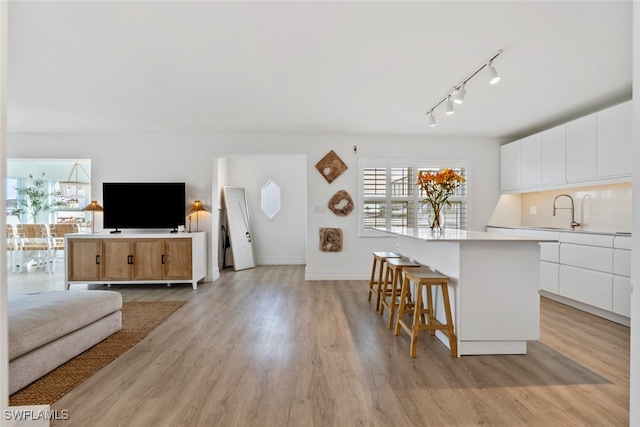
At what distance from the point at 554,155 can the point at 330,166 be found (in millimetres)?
3217

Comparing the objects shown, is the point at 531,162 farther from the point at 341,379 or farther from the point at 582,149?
the point at 341,379

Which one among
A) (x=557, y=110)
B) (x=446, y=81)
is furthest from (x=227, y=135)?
(x=557, y=110)

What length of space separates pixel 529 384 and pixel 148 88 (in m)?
4.27

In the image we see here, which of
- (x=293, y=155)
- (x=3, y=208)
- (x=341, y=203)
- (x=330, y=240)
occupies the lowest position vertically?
(x=330, y=240)

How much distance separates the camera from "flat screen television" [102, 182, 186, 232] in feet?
16.0

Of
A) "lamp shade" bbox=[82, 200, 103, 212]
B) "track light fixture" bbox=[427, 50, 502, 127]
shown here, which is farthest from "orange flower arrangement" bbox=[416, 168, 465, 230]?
"lamp shade" bbox=[82, 200, 103, 212]

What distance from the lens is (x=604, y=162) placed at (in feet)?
11.3

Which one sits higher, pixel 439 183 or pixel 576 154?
pixel 576 154

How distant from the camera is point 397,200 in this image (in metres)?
5.41

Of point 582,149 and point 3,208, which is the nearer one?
point 3,208

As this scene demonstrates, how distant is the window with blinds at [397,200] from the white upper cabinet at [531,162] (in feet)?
2.90

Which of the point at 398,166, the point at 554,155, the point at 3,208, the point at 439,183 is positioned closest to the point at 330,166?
the point at 398,166

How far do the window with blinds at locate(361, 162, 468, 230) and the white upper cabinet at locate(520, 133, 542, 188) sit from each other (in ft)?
2.90

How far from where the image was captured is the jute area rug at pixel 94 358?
6.13 feet
